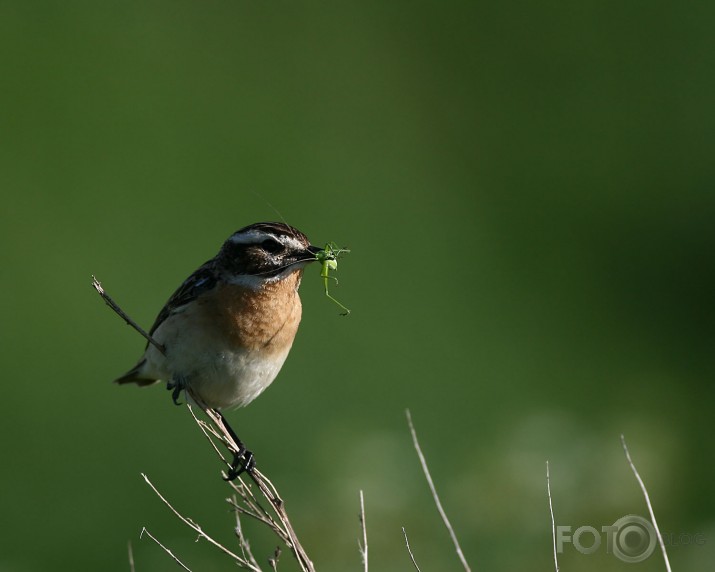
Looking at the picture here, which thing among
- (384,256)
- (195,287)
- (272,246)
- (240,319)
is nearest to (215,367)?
(240,319)

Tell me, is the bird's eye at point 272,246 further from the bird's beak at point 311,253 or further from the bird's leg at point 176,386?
the bird's leg at point 176,386

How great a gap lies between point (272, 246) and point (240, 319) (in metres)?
0.42

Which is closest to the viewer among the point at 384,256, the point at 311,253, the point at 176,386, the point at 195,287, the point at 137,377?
the point at 311,253

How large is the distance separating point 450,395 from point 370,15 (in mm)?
8252

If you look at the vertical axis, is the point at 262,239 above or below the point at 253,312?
above

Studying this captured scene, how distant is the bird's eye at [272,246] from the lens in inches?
253

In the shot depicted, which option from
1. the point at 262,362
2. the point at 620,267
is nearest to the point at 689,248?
the point at 620,267

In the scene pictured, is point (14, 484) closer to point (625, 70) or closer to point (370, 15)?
point (370, 15)

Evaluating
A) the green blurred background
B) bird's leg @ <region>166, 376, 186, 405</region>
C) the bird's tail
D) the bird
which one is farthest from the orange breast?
the green blurred background

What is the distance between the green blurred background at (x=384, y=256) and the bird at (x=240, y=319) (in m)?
1.74

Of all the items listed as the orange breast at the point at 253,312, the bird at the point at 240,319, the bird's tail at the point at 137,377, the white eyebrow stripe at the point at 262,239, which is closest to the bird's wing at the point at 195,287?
the bird at the point at 240,319

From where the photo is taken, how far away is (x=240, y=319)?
6508 mm

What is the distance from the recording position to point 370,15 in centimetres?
1980

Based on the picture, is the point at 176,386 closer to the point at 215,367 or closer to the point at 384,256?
the point at 215,367
